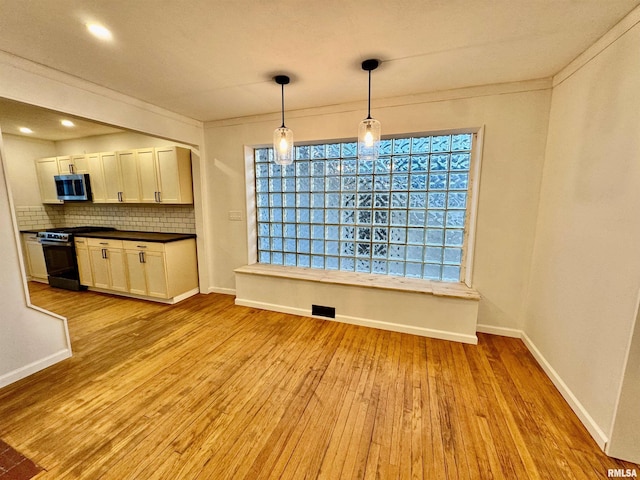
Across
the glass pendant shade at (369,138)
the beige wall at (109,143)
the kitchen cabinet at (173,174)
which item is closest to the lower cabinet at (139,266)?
the kitchen cabinet at (173,174)

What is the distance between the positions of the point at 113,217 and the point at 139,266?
168 cm

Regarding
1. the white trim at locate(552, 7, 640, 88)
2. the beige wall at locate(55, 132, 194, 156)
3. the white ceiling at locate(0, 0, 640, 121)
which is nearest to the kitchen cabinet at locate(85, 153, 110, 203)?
the beige wall at locate(55, 132, 194, 156)

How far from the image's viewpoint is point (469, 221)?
2.71 metres

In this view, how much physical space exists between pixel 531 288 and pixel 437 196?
1.26 m

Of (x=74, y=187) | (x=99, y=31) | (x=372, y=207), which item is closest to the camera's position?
(x=99, y=31)

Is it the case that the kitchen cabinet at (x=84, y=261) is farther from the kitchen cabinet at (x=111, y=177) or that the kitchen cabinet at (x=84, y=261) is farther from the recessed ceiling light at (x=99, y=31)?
the recessed ceiling light at (x=99, y=31)

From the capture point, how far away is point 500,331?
8.75 feet

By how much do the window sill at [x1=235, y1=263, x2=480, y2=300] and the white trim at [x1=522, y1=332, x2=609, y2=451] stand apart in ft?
2.15

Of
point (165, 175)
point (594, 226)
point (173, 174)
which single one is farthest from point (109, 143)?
point (594, 226)

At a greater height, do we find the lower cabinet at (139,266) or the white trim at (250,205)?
the white trim at (250,205)

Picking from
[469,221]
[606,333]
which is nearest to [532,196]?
[469,221]

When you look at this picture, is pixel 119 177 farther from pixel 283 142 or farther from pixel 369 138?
pixel 369 138

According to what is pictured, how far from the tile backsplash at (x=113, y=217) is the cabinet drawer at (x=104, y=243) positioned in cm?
65

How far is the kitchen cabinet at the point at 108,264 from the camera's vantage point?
142 inches
